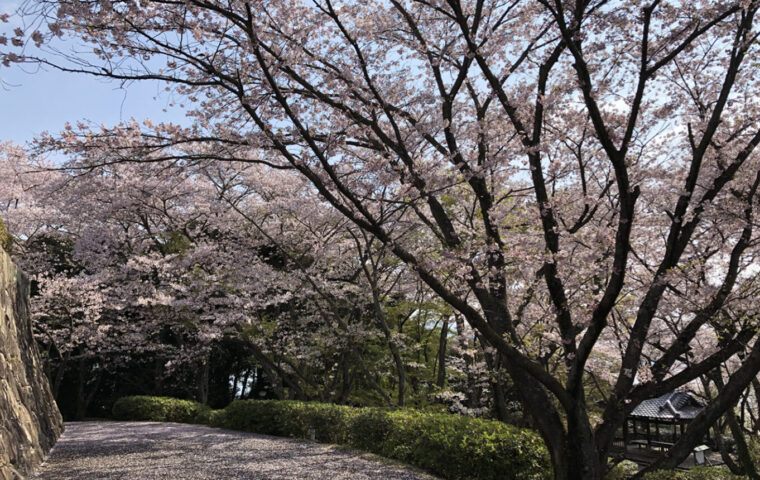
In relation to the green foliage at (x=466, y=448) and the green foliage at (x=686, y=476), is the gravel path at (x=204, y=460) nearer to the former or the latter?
the green foliage at (x=466, y=448)

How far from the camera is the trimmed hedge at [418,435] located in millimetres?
6004

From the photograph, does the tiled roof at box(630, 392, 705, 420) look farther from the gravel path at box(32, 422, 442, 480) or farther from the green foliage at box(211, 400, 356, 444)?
the gravel path at box(32, 422, 442, 480)

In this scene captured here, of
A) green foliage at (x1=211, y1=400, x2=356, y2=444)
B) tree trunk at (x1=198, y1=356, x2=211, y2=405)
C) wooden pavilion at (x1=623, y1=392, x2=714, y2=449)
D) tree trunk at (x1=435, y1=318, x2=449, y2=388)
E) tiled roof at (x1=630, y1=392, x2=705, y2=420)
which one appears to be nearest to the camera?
green foliage at (x1=211, y1=400, x2=356, y2=444)

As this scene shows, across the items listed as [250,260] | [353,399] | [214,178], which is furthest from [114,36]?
[353,399]

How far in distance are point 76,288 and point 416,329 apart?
902 centimetres

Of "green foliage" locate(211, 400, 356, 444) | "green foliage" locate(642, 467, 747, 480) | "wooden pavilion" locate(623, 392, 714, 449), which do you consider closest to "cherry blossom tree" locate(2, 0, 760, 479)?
"green foliage" locate(642, 467, 747, 480)

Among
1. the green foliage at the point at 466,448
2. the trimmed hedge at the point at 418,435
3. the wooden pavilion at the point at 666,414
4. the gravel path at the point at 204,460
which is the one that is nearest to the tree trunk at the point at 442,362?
the trimmed hedge at the point at 418,435

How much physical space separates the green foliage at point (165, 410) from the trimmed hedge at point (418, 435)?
7.52 ft

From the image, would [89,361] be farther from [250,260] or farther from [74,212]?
[250,260]

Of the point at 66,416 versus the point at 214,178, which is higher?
the point at 214,178

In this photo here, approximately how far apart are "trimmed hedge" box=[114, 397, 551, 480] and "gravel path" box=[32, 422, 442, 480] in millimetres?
357

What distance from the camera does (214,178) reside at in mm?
13148

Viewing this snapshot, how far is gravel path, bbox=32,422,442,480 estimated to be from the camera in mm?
6309

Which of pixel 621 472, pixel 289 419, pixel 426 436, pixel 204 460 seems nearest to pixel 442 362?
pixel 289 419
